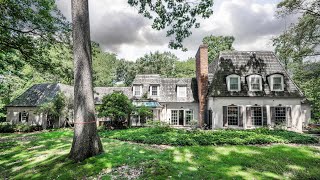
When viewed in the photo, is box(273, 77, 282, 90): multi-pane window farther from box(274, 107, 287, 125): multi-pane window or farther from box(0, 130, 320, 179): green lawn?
box(0, 130, 320, 179): green lawn

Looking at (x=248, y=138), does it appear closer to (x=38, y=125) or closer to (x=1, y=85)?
(x=1, y=85)

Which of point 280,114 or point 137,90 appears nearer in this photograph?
point 280,114

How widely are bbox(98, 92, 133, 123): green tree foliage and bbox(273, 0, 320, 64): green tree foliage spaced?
49.1ft

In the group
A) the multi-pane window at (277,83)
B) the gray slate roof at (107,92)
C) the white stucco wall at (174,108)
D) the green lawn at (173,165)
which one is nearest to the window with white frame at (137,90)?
the gray slate roof at (107,92)

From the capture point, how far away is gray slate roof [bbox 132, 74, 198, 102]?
1033 inches

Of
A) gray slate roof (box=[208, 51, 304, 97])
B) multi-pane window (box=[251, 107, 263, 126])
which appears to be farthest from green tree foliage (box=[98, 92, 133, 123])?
multi-pane window (box=[251, 107, 263, 126])

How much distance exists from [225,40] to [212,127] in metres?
32.0

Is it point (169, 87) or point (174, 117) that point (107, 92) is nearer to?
point (169, 87)

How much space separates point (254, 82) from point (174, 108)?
32.0ft

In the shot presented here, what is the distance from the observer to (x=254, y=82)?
20406mm

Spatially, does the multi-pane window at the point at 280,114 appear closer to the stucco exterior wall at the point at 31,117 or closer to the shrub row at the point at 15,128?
the stucco exterior wall at the point at 31,117

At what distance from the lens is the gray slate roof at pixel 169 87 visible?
1033 inches

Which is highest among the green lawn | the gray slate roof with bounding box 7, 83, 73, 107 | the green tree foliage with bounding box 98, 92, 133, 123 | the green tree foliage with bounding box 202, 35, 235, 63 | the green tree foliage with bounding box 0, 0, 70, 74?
the green tree foliage with bounding box 202, 35, 235, 63

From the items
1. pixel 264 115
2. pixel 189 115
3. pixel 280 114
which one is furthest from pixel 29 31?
pixel 280 114
